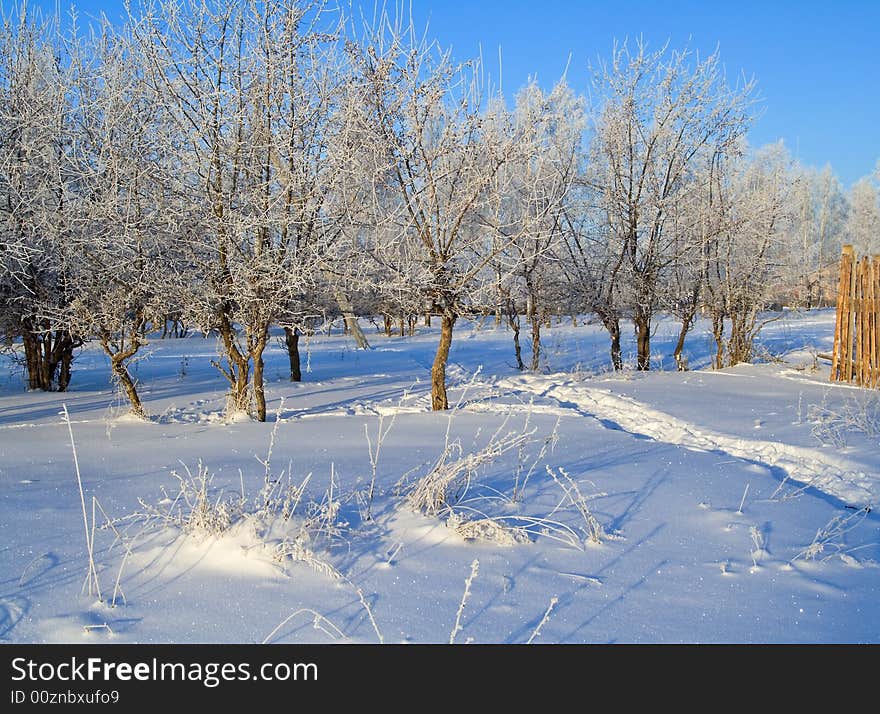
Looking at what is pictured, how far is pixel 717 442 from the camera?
724 centimetres

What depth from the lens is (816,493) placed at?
5113mm

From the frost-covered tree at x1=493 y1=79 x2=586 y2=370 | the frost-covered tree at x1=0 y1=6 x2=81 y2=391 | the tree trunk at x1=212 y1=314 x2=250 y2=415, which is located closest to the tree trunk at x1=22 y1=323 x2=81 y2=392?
the frost-covered tree at x1=0 y1=6 x2=81 y2=391

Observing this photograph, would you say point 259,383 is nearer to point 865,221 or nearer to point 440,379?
point 440,379

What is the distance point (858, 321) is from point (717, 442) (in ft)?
18.6

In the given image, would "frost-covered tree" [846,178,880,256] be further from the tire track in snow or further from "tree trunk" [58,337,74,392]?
"tree trunk" [58,337,74,392]

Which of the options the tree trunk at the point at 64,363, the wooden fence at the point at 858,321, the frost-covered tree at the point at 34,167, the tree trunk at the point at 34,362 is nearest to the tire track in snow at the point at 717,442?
the wooden fence at the point at 858,321

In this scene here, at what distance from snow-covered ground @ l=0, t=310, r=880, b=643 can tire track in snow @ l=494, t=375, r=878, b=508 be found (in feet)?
0.12

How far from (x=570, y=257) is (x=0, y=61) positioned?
11.5 metres

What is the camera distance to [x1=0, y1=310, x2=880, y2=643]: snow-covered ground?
2754 mm

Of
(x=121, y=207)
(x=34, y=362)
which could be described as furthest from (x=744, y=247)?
(x=34, y=362)

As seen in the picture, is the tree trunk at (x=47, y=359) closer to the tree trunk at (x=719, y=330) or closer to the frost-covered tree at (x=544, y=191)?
the frost-covered tree at (x=544, y=191)

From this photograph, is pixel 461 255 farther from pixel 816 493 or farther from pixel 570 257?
pixel 570 257

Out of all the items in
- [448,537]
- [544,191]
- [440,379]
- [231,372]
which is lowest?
[448,537]

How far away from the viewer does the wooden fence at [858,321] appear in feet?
35.0
